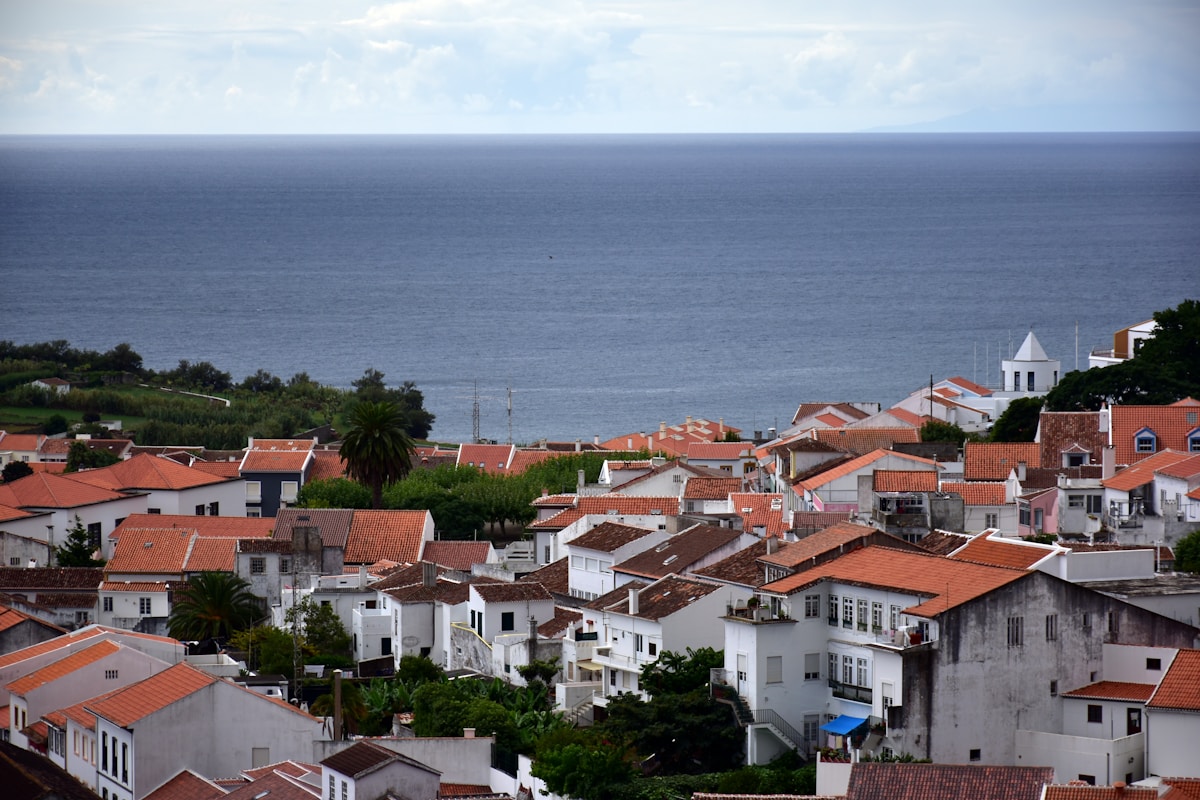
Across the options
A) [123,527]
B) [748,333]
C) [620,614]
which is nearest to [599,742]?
[620,614]

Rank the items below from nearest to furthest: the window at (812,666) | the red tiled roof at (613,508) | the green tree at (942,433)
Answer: the window at (812,666), the red tiled roof at (613,508), the green tree at (942,433)

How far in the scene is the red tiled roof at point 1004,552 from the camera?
127ft

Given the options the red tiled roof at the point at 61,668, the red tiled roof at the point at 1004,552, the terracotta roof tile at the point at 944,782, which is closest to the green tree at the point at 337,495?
the red tiled roof at the point at 61,668

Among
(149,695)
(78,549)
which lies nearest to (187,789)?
(149,695)

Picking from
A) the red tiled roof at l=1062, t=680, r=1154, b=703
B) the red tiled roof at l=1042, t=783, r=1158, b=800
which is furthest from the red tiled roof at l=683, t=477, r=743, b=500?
the red tiled roof at l=1042, t=783, r=1158, b=800

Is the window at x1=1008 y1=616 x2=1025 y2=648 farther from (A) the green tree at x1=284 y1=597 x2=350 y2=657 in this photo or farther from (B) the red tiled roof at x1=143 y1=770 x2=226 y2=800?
(A) the green tree at x1=284 y1=597 x2=350 y2=657

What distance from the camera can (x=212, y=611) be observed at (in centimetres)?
5022

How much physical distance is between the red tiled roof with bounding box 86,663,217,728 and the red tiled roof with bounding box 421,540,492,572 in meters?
16.2

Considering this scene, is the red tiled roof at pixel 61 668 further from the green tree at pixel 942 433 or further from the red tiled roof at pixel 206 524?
the green tree at pixel 942 433

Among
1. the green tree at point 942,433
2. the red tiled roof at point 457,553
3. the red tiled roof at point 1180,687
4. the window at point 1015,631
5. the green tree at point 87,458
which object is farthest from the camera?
the green tree at point 87,458

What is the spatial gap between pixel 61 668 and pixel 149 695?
4383 millimetres

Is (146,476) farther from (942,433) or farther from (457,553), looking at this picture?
(942,433)

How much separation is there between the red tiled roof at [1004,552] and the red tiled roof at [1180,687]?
542cm

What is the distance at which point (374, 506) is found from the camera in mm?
65250
